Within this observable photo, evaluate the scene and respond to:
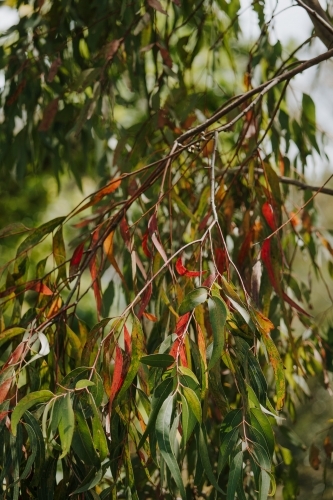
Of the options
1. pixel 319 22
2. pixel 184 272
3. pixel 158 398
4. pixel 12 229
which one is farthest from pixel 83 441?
pixel 319 22

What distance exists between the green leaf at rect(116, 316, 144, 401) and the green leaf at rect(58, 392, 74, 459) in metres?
0.08

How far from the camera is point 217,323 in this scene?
785mm

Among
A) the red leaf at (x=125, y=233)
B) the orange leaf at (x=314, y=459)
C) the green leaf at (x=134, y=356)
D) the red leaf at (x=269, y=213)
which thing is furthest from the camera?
the orange leaf at (x=314, y=459)

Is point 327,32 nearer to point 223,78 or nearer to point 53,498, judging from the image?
point 53,498

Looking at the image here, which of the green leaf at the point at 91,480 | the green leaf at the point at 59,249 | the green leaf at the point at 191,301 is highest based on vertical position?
the green leaf at the point at 59,249

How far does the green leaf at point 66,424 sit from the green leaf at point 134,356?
8cm

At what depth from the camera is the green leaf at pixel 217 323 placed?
30.7 inches

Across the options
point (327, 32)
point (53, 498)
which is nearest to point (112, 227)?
point (53, 498)

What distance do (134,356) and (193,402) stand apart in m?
0.12

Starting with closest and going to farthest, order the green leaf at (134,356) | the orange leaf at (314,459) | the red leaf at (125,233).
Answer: the green leaf at (134,356)
the red leaf at (125,233)
the orange leaf at (314,459)

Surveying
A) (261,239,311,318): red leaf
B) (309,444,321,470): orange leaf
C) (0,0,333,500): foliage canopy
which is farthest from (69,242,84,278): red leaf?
(309,444,321,470): orange leaf

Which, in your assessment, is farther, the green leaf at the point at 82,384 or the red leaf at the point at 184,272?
the red leaf at the point at 184,272

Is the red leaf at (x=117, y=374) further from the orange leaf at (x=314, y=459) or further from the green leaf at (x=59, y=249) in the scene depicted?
the orange leaf at (x=314, y=459)

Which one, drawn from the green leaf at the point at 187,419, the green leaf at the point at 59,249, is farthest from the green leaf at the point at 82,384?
the green leaf at the point at 59,249
